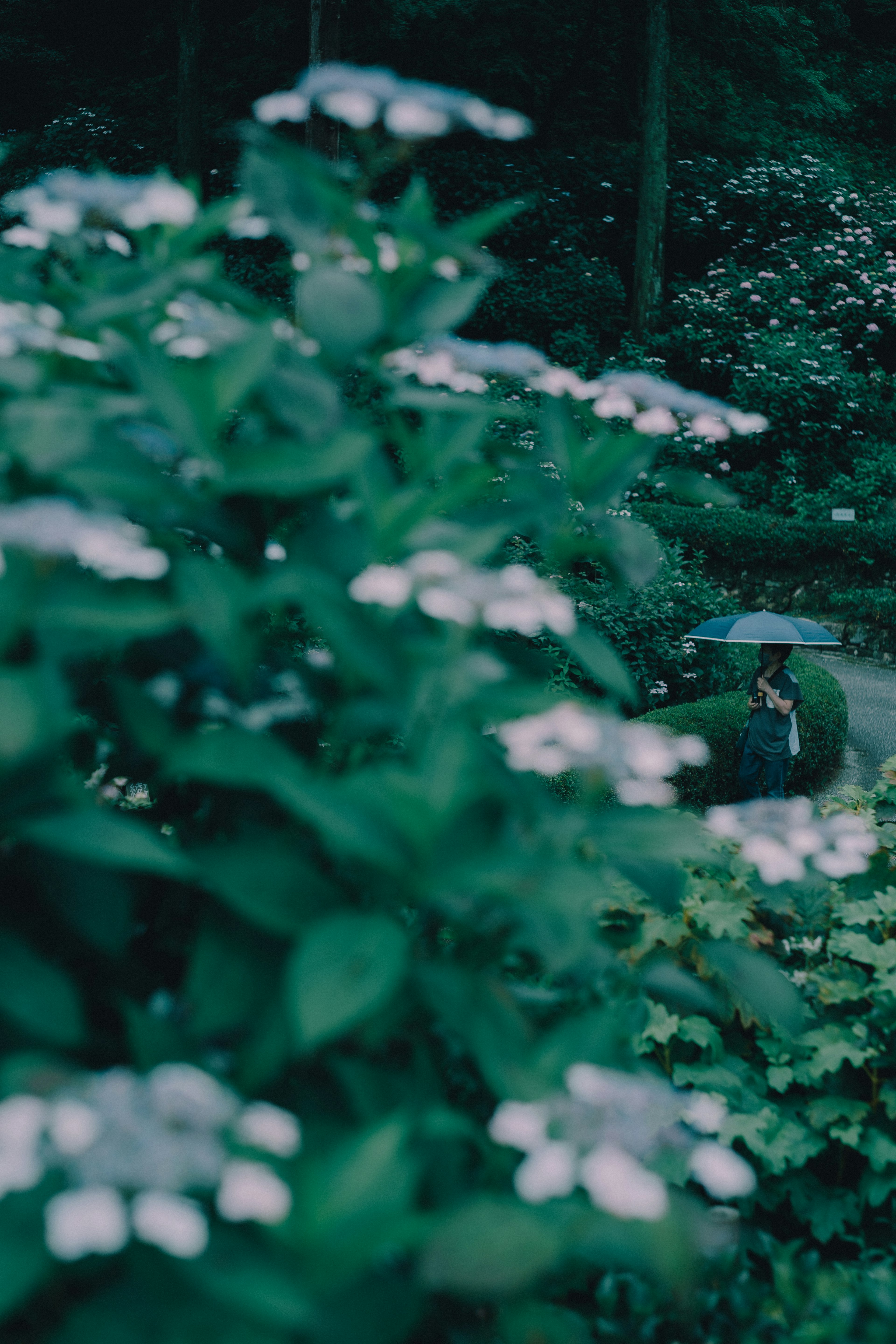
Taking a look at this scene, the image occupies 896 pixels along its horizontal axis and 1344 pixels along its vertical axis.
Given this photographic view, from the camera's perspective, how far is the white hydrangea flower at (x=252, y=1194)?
0.63m

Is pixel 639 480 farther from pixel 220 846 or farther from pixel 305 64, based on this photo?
pixel 220 846

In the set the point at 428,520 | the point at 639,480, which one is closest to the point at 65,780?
the point at 428,520

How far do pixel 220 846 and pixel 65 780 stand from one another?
15 centimetres

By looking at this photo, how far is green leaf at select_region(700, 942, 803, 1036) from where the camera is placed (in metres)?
1.08

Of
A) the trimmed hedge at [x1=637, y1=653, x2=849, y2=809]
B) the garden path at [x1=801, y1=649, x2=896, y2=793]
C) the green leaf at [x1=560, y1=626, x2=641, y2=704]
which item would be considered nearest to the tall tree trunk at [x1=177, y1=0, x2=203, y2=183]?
the garden path at [x1=801, y1=649, x2=896, y2=793]

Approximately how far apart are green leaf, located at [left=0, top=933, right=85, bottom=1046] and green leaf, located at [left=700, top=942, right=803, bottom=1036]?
67 cm

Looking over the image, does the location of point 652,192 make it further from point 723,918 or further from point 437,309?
point 437,309

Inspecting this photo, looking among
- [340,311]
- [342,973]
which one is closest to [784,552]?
[340,311]

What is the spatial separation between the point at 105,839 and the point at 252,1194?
0.28 m

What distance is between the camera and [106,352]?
104 cm

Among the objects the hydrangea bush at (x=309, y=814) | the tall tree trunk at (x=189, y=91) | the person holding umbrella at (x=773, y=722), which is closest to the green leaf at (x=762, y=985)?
the hydrangea bush at (x=309, y=814)

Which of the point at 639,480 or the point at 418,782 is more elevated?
the point at 418,782

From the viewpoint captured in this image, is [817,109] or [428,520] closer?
[428,520]

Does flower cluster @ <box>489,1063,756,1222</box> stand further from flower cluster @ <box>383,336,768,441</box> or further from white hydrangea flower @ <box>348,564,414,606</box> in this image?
flower cluster @ <box>383,336,768,441</box>
